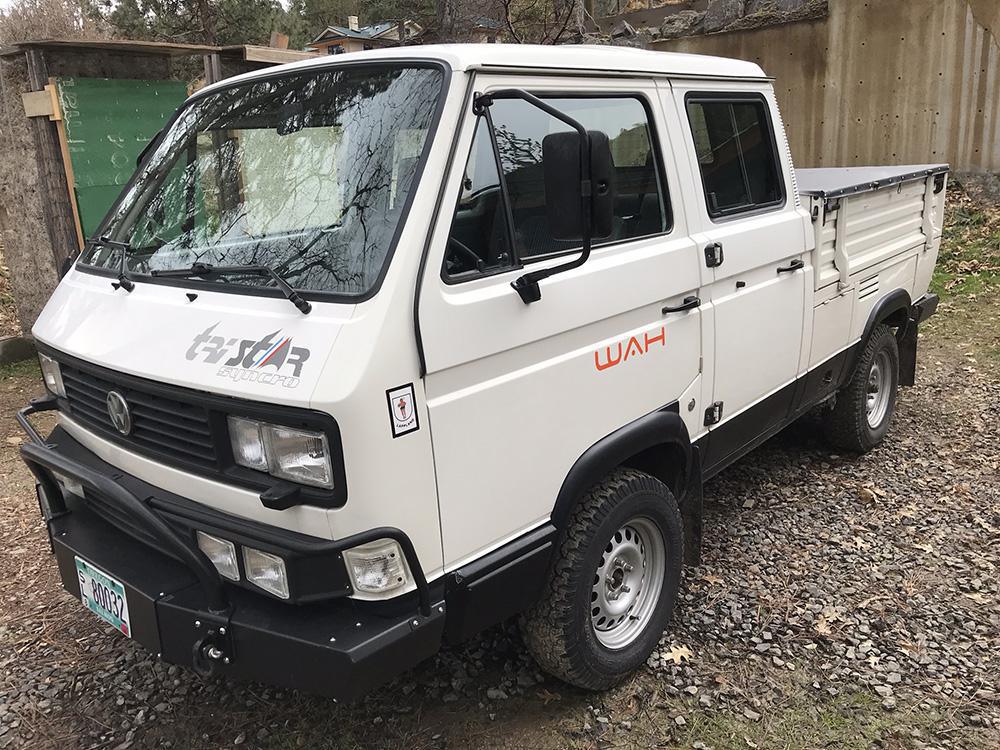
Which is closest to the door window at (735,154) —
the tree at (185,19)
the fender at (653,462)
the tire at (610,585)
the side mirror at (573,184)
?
the fender at (653,462)

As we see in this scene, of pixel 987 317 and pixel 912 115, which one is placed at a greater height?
pixel 912 115

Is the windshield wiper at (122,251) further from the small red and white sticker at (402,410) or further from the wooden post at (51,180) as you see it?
the wooden post at (51,180)

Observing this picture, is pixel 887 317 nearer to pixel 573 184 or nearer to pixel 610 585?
pixel 610 585

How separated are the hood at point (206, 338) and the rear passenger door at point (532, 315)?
1.08ft

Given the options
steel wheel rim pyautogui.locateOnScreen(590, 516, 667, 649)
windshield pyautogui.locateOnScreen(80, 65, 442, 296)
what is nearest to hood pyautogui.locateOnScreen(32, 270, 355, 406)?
windshield pyautogui.locateOnScreen(80, 65, 442, 296)

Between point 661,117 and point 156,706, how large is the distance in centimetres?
297

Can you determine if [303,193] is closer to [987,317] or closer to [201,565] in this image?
[201,565]

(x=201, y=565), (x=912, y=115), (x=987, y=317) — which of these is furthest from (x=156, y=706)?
(x=912, y=115)

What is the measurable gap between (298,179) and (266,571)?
1.28 m

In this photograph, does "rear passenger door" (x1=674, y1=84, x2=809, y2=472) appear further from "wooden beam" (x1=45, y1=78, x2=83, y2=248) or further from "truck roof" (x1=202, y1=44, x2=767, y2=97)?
"wooden beam" (x1=45, y1=78, x2=83, y2=248)

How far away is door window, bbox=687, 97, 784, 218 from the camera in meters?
3.43

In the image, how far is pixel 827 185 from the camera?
471 centimetres

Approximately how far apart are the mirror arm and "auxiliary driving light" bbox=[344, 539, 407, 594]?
844 mm

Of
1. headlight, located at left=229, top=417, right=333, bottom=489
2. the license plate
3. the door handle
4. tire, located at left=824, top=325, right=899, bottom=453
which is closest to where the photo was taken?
headlight, located at left=229, top=417, right=333, bottom=489
